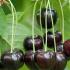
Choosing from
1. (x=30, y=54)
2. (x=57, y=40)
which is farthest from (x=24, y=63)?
(x=57, y=40)

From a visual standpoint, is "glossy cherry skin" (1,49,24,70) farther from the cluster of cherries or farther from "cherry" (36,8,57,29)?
"cherry" (36,8,57,29)

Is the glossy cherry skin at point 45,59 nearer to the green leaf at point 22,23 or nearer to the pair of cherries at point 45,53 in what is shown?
the pair of cherries at point 45,53

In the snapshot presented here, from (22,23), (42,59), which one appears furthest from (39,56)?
(22,23)

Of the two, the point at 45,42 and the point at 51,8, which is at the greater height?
the point at 51,8

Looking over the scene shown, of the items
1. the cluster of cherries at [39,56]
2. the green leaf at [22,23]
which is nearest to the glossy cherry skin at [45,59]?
the cluster of cherries at [39,56]

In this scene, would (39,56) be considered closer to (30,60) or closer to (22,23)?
(30,60)

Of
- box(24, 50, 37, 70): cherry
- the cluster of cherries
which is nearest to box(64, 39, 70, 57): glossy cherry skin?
the cluster of cherries

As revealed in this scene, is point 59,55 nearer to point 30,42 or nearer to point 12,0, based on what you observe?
point 30,42

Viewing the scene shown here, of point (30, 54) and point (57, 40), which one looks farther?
point (57, 40)
